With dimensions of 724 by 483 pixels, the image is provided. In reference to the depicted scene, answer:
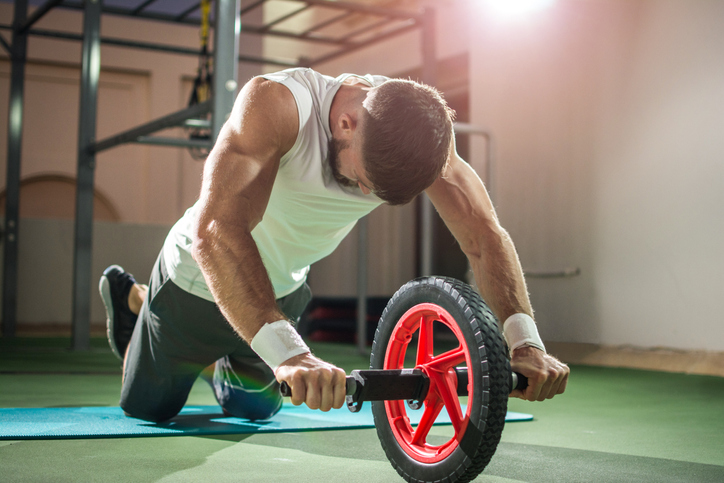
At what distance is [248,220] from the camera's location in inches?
53.4

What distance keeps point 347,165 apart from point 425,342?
0.39 meters

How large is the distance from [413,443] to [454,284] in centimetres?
36

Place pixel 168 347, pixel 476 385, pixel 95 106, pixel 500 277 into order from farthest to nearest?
pixel 95 106, pixel 168 347, pixel 500 277, pixel 476 385

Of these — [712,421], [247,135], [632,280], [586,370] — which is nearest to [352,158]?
[247,135]

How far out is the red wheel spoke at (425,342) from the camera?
1.46 meters

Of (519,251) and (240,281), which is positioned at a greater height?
(519,251)

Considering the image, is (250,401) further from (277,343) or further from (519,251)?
(519,251)

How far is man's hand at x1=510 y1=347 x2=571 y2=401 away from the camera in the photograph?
4.39 feet

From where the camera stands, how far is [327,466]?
5.29 ft

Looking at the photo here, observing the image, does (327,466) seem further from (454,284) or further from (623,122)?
(623,122)

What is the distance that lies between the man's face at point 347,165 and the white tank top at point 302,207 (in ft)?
0.06

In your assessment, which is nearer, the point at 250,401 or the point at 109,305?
the point at 250,401

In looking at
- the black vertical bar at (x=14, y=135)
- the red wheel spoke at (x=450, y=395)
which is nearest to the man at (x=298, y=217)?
the red wheel spoke at (x=450, y=395)

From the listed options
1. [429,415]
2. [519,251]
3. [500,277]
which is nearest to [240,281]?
[429,415]
